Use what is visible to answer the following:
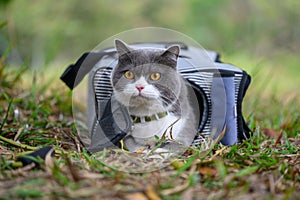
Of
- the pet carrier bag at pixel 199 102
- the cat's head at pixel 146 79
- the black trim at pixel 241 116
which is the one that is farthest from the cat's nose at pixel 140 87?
the black trim at pixel 241 116

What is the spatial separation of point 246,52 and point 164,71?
290 centimetres

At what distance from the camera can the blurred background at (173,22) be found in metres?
5.38

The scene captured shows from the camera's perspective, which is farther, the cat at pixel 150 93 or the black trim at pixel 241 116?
the black trim at pixel 241 116

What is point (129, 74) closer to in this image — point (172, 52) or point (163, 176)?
point (172, 52)

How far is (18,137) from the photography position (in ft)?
5.19

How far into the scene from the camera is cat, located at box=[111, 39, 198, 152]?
1455 millimetres

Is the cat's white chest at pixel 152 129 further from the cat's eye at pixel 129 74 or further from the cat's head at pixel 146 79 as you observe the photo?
the cat's eye at pixel 129 74

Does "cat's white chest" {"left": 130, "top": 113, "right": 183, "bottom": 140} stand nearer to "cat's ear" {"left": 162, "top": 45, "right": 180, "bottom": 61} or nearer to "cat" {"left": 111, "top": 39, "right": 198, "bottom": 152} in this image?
"cat" {"left": 111, "top": 39, "right": 198, "bottom": 152}

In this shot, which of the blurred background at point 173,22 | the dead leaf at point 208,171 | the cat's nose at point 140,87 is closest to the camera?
the dead leaf at point 208,171

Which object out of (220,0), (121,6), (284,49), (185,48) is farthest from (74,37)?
(185,48)

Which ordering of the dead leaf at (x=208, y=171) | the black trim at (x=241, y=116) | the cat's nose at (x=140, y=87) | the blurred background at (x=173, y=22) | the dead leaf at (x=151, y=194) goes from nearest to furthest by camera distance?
the dead leaf at (x=151, y=194), the dead leaf at (x=208, y=171), the cat's nose at (x=140, y=87), the black trim at (x=241, y=116), the blurred background at (x=173, y=22)

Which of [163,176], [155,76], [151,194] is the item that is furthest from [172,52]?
[151,194]

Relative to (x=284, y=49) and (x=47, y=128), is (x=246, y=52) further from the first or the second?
(x=47, y=128)

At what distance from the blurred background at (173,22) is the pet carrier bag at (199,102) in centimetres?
250
